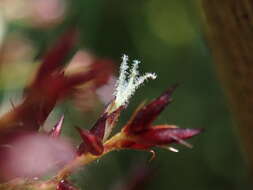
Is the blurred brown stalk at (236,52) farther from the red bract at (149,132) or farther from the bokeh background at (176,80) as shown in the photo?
the bokeh background at (176,80)

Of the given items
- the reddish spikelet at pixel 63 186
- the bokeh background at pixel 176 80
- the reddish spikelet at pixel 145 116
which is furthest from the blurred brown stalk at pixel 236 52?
the bokeh background at pixel 176 80

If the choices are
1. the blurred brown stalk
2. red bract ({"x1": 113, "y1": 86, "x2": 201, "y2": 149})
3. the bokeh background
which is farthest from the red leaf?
the bokeh background

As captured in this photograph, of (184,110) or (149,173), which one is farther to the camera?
(184,110)

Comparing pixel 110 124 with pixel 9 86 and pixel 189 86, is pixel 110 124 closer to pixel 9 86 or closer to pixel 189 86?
pixel 9 86

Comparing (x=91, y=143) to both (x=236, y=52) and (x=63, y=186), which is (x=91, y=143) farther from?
(x=236, y=52)

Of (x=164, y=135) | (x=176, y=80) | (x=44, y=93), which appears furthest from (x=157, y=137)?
(x=176, y=80)

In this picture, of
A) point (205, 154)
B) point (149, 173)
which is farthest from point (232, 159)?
point (149, 173)

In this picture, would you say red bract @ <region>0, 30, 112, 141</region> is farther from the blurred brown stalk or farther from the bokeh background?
the bokeh background

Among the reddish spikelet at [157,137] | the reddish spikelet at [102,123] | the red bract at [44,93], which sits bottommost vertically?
the reddish spikelet at [157,137]

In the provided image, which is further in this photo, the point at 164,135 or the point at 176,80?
the point at 176,80
